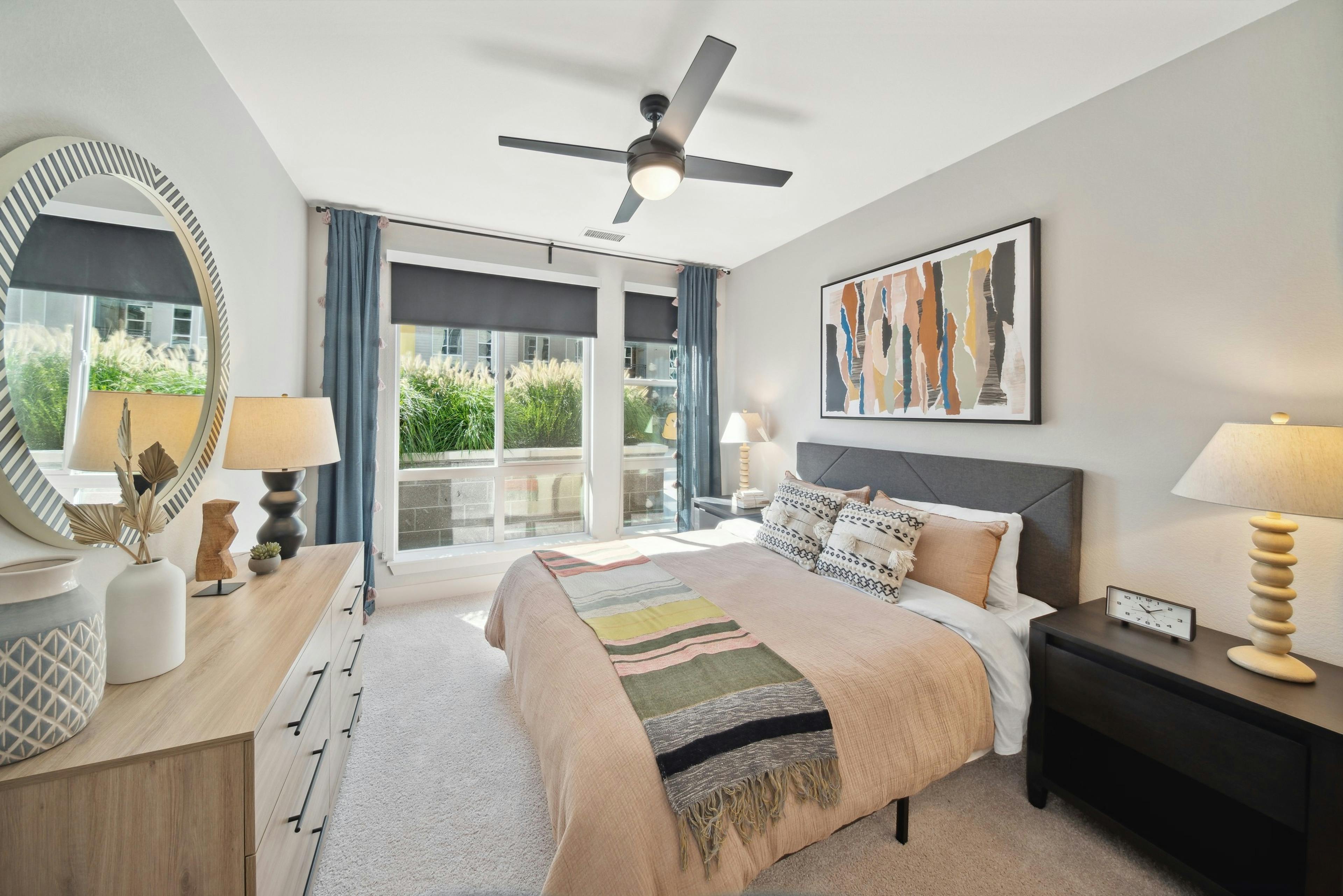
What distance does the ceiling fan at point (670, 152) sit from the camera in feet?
5.73

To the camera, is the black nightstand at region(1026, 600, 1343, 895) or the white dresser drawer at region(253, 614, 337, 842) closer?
the white dresser drawer at region(253, 614, 337, 842)

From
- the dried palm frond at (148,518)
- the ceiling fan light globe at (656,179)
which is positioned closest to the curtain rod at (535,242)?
the ceiling fan light globe at (656,179)

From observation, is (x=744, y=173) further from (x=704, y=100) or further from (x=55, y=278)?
(x=55, y=278)

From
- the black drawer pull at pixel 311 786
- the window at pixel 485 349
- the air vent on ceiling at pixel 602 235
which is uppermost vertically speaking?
the air vent on ceiling at pixel 602 235

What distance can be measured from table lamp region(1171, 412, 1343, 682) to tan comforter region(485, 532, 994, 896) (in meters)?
0.76

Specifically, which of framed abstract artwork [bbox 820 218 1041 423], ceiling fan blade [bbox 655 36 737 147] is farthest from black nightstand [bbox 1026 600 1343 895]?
ceiling fan blade [bbox 655 36 737 147]

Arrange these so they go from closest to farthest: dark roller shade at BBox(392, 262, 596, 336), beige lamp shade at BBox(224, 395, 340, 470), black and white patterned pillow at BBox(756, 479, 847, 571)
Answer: beige lamp shade at BBox(224, 395, 340, 470), black and white patterned pillow at BBox(756, 479, 847, 571), dark roller shade at BBox(392, 262, 596, 336)

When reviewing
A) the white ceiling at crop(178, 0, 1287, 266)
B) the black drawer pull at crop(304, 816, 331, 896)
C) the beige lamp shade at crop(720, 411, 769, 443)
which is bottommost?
the black drawer pull at crop(304, 816, 331, 896)

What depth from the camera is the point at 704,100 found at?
174cm

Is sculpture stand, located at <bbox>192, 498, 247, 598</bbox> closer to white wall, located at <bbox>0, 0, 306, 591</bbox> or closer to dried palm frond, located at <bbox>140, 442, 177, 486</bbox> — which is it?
white wall, located at <bbox>0, 0, 306, 591</bbox>

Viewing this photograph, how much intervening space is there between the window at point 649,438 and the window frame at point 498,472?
334 millimetres

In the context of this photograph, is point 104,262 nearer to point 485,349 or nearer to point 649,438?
point 485,349

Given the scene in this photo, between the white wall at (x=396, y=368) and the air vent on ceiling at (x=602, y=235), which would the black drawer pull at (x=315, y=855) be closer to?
the white wall at (x=396, y=368)

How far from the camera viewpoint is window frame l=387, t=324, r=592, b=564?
12.1 ft
